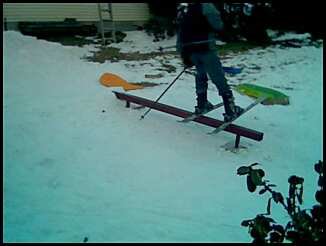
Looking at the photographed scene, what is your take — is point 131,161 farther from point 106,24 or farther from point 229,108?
point 106,24

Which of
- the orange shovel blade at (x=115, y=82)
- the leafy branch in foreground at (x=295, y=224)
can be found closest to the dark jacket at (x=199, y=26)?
the orange shovel blade at (x=115, y=82)

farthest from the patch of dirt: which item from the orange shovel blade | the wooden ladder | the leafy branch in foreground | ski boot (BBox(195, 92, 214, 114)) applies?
the leafy branch in foreground

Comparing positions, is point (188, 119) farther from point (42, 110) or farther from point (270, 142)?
point (42, 110)

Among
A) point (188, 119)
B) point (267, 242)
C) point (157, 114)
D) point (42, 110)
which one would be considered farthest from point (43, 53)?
point (267, 242)

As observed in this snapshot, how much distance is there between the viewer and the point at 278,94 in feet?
22.6

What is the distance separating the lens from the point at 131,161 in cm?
445

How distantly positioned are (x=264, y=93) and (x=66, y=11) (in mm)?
8657

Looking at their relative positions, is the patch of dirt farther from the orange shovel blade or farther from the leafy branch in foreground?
the leafy branch in foreground

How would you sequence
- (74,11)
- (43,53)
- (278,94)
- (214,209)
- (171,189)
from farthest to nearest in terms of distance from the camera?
1. (74,11)
2. (43,53)
3. (278,94)
4. (171,189)
5. (214,209)

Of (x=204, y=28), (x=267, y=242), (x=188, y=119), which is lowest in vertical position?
(x=188, y=119)

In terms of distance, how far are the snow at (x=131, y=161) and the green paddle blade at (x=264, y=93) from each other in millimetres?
166

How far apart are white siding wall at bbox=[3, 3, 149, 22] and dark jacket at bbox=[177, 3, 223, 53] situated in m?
8.42

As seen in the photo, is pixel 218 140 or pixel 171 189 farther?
pixel 218 140

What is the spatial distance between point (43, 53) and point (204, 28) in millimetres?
5686
